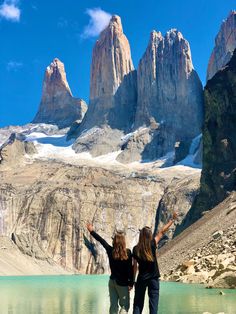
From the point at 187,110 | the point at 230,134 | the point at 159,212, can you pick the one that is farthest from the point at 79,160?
the point at 230,134

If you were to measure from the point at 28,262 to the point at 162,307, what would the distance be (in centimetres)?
8827

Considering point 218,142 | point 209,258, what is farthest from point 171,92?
point 209,258

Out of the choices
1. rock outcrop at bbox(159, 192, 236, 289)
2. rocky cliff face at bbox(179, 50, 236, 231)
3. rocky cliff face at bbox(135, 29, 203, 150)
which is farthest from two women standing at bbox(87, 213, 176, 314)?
rocky cliff face at bbox(135, 29, 203, 150)

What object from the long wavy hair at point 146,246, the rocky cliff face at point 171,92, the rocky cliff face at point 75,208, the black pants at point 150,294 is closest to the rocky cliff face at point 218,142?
the rocky cliff face at point 75,208

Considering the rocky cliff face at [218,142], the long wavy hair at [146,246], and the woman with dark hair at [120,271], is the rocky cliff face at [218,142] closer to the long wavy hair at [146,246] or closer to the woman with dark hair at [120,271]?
the woman with dark hair at [120,271]

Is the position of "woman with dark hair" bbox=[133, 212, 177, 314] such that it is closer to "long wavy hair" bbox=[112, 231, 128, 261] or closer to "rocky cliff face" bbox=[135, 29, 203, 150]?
"long wavy hair" bbox=[112, 231, 128, 261]

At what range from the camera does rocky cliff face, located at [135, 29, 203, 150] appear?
186875 millimetres

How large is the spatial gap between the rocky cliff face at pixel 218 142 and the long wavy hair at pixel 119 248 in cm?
7487

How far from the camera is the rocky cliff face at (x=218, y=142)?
292 feet

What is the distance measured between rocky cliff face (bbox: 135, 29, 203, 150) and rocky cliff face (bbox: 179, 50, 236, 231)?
85158 mm

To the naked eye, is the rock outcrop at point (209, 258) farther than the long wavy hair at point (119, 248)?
Yes

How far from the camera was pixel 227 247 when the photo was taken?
37312mm

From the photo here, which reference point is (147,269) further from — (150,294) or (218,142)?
(218,142)

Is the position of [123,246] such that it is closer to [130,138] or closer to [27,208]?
[27,208]
